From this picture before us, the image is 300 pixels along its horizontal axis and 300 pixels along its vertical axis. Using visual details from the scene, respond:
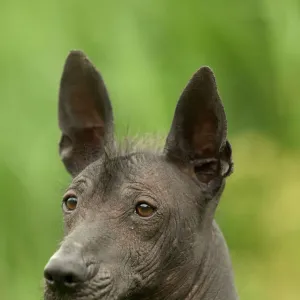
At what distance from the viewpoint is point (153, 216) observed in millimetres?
5102

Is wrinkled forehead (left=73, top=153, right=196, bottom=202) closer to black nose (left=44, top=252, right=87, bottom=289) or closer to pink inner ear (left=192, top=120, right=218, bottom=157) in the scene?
pink inner ear (left=192, top=120, right=218, bottom=157)

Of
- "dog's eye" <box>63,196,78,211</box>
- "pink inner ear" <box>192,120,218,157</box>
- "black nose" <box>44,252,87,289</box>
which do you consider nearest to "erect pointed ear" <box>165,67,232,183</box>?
"pink inner ear" <box>192,120,218,157</box>

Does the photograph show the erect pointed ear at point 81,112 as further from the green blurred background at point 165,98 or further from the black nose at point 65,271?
the green blurred background at point 165,98

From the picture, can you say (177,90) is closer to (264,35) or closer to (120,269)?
(264,35)

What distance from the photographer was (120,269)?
4.92m

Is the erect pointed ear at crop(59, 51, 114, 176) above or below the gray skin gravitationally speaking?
above

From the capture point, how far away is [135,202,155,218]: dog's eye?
5.09 metres

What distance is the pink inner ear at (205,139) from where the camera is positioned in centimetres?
545

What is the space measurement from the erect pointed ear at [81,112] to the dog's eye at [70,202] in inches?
16.9

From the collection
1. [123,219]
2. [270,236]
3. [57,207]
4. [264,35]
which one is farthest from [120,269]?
[264,35]

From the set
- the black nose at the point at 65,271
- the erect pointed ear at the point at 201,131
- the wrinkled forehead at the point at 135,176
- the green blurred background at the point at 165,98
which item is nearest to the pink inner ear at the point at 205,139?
the erect pointed ear at the point at 201,131

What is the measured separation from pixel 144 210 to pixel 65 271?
0.60 meters

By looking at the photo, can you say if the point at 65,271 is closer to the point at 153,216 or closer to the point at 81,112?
the point at 153,216

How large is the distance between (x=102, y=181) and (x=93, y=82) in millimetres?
767
